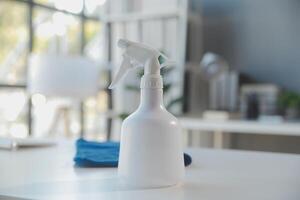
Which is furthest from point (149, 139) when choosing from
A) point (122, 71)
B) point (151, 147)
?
point (122, 71)

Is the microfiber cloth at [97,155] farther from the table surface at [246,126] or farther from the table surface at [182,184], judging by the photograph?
the table surface at [246,126]

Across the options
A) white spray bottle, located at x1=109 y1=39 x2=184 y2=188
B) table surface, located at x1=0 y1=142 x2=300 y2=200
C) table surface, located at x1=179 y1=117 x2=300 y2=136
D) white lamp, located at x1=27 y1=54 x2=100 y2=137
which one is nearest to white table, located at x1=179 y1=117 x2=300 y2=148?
table surface, located at x1=179 y1=117 x2=300 y2=136

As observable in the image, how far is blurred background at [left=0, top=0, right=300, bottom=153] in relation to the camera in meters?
2.66

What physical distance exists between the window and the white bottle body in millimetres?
1977

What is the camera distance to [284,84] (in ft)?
9.58

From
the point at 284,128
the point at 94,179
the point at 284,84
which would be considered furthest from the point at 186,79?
the point at 94,179

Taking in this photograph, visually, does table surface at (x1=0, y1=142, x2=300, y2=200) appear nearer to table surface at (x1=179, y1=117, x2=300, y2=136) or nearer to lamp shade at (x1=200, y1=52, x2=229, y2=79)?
table surface at (x1=179, y1=117, x2=300, y2=136)

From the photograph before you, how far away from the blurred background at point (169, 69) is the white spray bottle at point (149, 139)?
68.0 inches

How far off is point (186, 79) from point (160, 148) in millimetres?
2529

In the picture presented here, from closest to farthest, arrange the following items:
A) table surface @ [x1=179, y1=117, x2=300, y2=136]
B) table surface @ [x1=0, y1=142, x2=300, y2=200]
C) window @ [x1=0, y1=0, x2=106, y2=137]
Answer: table surface @ [x1=0, y1=142, x2=300, y2=200]
table surface @ [x1=179, y1=117, x2=300, y2=136]
window @ [x1=0, y1=0, x2=106, y2=137]

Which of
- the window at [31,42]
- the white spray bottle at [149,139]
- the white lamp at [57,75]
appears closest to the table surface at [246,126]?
the white lamp at [57,75]

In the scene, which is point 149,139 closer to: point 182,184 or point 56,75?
point 182,184

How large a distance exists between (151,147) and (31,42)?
2.36m

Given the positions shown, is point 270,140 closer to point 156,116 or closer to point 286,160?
point 286,160
